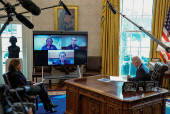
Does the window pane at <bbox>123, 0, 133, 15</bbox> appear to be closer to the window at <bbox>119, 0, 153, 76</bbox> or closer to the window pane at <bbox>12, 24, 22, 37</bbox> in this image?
the window at <bbox>119, 0, 153, 76</bbox>

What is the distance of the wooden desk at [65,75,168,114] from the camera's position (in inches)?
111

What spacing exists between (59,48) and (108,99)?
314cm

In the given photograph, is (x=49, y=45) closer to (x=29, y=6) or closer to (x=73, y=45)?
(x=73, y=45)

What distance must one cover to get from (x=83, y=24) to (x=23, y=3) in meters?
5.09

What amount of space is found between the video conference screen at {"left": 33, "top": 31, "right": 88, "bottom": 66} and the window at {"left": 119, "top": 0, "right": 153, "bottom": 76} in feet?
5.35

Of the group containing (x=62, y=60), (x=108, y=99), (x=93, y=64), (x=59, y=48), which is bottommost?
(x=108, y=99)

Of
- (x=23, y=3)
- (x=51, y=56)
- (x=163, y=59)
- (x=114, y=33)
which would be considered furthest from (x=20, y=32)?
(x=23, y=3)

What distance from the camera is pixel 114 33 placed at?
264 inches

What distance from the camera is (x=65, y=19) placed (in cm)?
678

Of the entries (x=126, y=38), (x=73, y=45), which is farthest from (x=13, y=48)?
(x=126, y=38)

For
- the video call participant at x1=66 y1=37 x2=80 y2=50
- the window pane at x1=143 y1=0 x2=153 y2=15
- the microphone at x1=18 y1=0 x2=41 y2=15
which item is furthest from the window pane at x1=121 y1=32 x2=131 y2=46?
A: the microphone at x1=18 y1=0 x2=41 y2=15

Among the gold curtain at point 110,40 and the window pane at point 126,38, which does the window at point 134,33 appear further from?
the gold curtain at point 110,40

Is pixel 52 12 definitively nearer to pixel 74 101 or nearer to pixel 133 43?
pixel 133 43

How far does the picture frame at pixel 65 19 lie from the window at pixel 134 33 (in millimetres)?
1610
